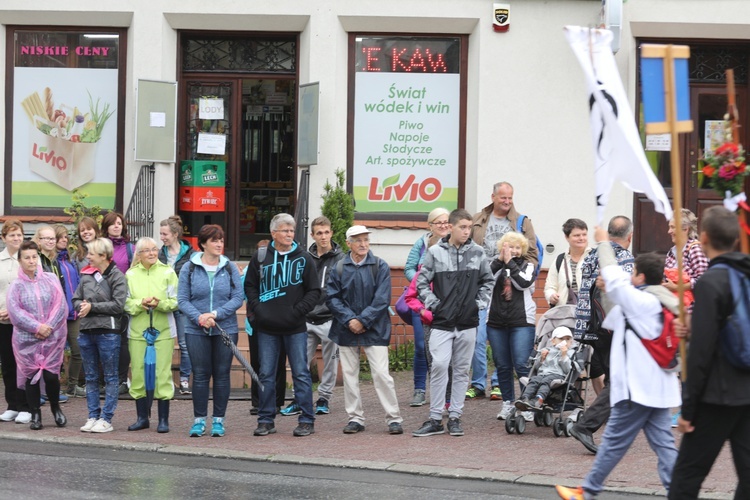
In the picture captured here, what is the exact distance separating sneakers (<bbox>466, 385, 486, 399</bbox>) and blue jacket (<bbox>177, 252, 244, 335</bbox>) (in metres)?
2.96

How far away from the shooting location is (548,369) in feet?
34.6

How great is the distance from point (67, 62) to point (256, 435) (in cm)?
731

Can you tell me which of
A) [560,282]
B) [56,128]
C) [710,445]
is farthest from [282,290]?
[56,128]

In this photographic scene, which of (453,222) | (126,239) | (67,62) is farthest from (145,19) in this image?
(453,222)

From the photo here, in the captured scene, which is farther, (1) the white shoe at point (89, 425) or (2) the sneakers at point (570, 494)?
(1) the white shoe at point (89, 425)

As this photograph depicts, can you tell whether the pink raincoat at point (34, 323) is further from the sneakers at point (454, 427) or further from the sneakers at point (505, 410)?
the sneakers at point (505, 410)

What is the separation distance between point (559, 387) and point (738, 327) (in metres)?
4.37

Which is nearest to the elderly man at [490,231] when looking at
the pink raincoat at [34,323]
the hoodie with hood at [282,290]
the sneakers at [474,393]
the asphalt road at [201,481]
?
the sneakers at [474,393]

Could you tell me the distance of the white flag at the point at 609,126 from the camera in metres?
7.14

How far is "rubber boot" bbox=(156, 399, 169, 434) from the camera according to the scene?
10.7m

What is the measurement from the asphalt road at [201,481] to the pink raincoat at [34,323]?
52.4 inches

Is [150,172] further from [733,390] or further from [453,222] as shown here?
[733,390]

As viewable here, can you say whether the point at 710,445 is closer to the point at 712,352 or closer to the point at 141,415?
the point at 712,352

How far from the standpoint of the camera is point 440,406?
10516 mm
